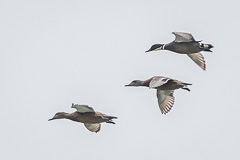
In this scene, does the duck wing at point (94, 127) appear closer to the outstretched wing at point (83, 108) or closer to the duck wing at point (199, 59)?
the outstretched wing at point (83, 108)

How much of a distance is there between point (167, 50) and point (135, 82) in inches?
73.6

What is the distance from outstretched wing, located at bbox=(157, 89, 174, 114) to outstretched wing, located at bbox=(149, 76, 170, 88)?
1408mm

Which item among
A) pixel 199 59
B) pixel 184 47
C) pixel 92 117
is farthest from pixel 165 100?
pixel 92 117

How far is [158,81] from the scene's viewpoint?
1302 inches

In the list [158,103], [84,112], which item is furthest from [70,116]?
[158,103]

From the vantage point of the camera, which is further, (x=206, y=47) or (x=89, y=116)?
(x=206, y=47)

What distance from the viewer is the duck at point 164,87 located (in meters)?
32.9

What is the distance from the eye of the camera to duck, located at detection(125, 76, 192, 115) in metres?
32.9

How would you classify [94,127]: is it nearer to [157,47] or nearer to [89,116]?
[89,116]

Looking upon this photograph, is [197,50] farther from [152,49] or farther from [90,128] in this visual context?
[90,128]

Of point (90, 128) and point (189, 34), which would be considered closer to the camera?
point (189, 34)

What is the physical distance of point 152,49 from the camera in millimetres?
35250

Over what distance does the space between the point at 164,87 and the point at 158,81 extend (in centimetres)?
29

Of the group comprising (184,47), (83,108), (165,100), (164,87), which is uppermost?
(184,47)
